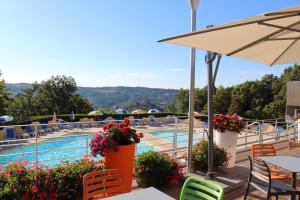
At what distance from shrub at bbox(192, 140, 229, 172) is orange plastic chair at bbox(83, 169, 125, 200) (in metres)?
2.30

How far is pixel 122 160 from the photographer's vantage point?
3.37m

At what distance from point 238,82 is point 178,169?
33570mm

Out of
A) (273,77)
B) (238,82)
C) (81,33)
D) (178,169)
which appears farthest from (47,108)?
(178,169)

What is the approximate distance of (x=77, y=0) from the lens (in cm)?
905

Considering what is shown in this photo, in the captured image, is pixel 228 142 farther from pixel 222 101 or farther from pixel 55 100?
pixel 55 100

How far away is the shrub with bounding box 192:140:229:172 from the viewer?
14.6ft

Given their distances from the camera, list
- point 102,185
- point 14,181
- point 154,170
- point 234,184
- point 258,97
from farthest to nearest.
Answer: point 258,97, point 234,184, point 154,170, point 14,181, point 102,185

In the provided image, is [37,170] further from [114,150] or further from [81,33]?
[81,33]

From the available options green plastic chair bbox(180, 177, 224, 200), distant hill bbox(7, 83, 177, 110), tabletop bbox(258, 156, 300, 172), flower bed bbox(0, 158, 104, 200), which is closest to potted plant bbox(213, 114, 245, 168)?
tabletop bbox(258, 156, 300, 172)

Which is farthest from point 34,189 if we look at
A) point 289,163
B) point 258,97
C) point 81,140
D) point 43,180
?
point 258,97

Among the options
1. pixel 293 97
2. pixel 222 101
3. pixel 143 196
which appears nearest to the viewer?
pixel 143 196

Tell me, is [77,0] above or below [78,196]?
above

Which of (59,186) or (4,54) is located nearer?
(59,186)

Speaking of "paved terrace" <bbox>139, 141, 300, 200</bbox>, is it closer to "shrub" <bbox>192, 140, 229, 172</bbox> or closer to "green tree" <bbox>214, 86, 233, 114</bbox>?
"shrub" <bbox>192, 140, 229, 172</bbox>
